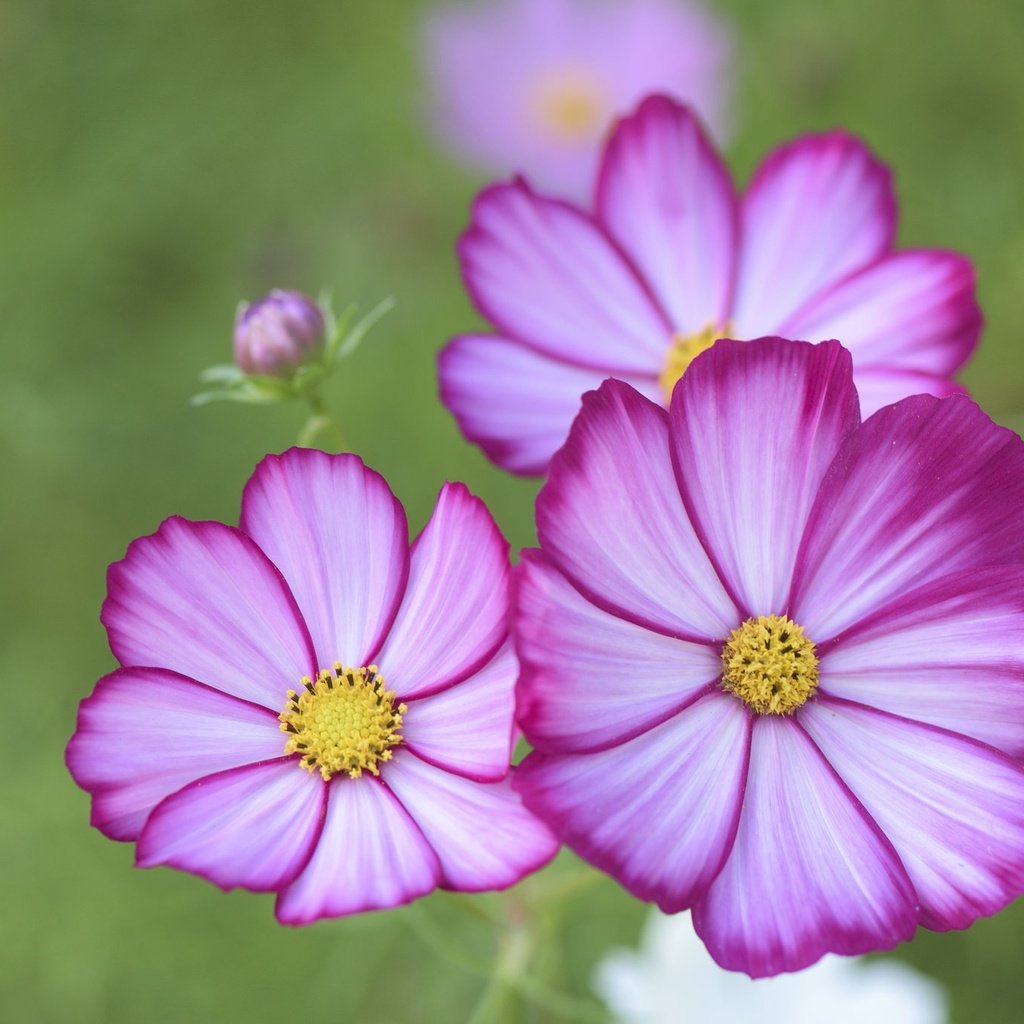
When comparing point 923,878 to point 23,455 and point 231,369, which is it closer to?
point 231,369

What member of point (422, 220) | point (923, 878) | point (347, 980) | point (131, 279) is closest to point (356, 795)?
point (923, 878)

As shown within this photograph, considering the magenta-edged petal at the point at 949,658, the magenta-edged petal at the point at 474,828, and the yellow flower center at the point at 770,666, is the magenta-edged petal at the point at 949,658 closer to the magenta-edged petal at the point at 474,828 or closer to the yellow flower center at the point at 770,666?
the yellow flower center at the point at 770,666

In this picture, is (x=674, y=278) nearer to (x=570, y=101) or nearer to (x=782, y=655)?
(x=782, y=655)

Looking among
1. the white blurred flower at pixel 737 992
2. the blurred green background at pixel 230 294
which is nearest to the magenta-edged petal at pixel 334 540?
the white blurred flower at pixel 737 992

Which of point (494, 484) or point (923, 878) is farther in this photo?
point (494, 484)

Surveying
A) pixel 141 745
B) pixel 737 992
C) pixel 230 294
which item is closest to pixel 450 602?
pixel 141 745
